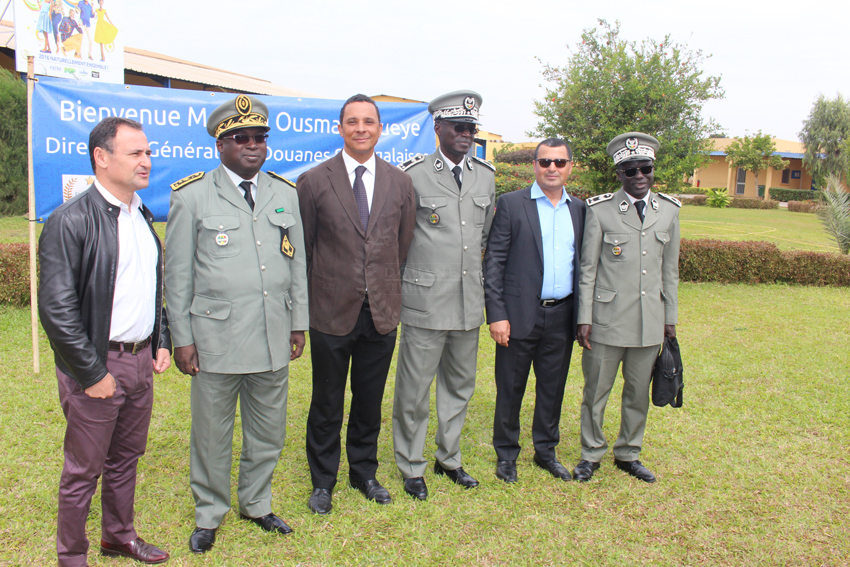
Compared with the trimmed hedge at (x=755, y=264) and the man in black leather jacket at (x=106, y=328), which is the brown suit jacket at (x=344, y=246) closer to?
the man in black leather jacket at (x=106, y=328)

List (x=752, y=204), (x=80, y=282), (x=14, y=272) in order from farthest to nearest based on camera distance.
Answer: (x=752, y=204) < (x=14, y=272) < (x=80, y=282)

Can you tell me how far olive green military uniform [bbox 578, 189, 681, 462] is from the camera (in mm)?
3521

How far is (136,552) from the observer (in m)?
2.70

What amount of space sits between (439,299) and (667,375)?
1.54 metres

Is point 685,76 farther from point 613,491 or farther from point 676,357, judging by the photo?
point 613,491

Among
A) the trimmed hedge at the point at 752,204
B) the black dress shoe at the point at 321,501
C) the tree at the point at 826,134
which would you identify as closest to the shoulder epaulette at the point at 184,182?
the black dress shoe at the point at 321,501

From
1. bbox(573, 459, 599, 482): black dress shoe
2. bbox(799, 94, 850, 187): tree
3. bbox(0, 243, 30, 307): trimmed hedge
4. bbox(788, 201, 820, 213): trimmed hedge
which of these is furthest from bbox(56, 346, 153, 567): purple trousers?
bbox(799, 94, 850, 187): tree

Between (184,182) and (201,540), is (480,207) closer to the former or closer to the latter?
(184,182)

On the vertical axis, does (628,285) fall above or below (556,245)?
below

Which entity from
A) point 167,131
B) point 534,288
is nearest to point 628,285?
point 534,288

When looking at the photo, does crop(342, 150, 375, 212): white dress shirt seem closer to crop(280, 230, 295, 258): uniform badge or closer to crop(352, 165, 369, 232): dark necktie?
crop(352, 165, 369, 232): dark necktie

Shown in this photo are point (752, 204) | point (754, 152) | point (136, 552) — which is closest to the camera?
point (136, 552)

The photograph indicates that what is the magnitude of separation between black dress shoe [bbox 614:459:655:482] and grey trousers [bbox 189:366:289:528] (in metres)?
2.20

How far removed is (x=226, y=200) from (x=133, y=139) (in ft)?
1.55
